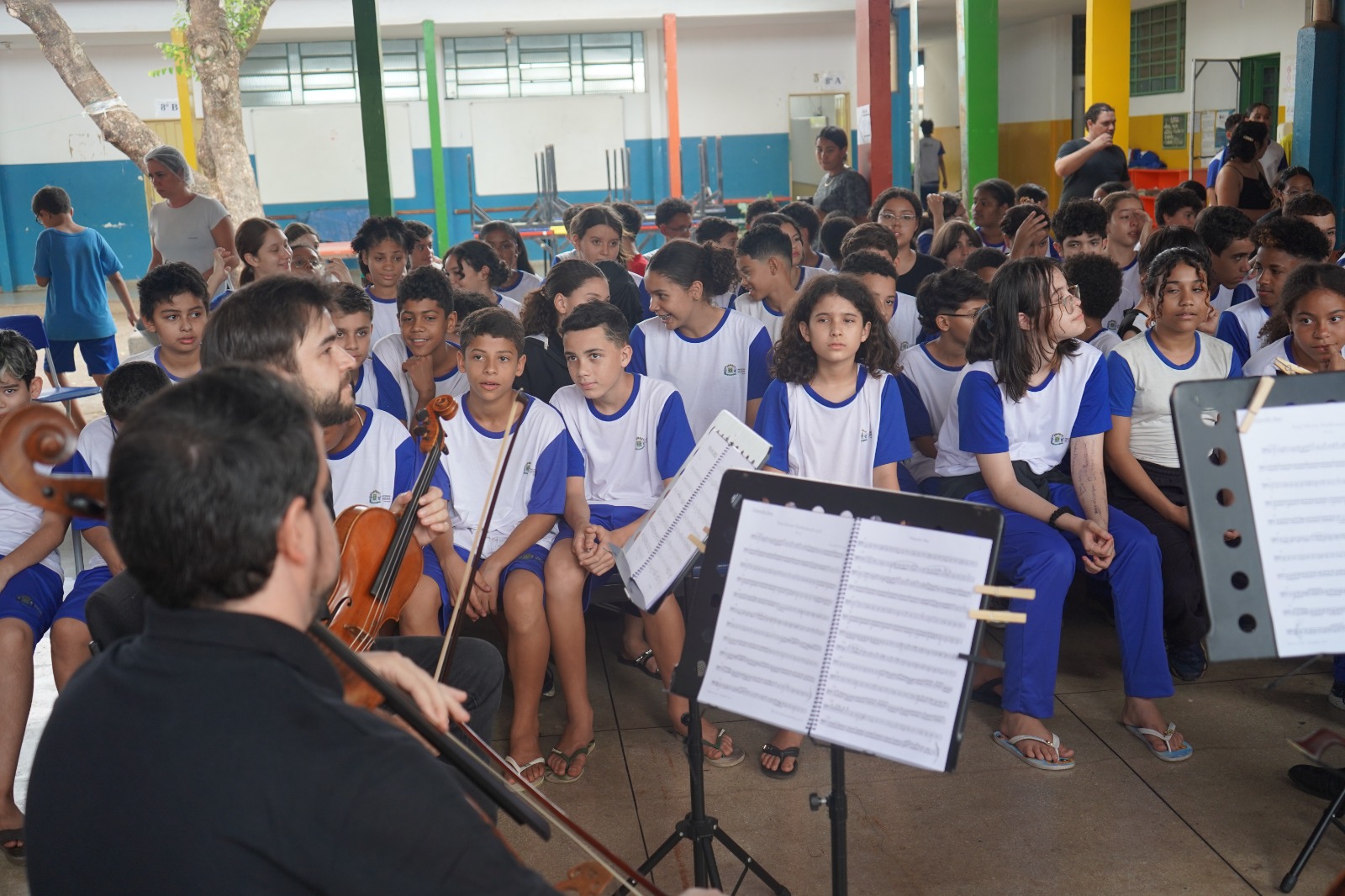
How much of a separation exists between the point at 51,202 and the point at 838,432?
5486 millimetres

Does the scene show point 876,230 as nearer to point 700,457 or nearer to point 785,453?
point 785,453

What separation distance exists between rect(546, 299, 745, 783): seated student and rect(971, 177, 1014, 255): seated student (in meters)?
3.63

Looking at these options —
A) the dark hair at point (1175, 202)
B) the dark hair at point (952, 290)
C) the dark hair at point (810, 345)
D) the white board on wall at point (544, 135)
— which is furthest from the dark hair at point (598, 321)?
the white board on wall at point (544, 135)

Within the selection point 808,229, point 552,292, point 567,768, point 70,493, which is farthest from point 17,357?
point 808,229

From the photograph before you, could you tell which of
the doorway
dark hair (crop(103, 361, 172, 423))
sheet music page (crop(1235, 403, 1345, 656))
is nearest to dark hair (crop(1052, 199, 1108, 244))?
sheet music page (crop(1235, 403, 1345, 656))

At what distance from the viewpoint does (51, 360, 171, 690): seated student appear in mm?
2725

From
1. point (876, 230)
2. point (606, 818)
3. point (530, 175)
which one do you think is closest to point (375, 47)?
point (876, 230)

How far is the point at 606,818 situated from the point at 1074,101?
16375mm

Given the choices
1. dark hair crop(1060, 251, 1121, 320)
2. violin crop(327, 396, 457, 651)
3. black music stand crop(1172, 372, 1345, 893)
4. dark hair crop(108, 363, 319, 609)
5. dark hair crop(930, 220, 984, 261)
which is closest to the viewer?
dark hair crop(108, 363, 319, 609)

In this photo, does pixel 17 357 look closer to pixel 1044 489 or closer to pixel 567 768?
pixel 567 768

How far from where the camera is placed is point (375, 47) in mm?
5855

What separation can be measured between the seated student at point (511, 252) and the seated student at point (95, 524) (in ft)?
8.78

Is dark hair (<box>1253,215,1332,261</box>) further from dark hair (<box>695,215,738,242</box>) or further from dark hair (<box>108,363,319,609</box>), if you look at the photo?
dark hair (<box>108,363,319,609</box>)

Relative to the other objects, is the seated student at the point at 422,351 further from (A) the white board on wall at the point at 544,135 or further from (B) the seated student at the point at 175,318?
(A) the white board on wall at the point at 544,135
